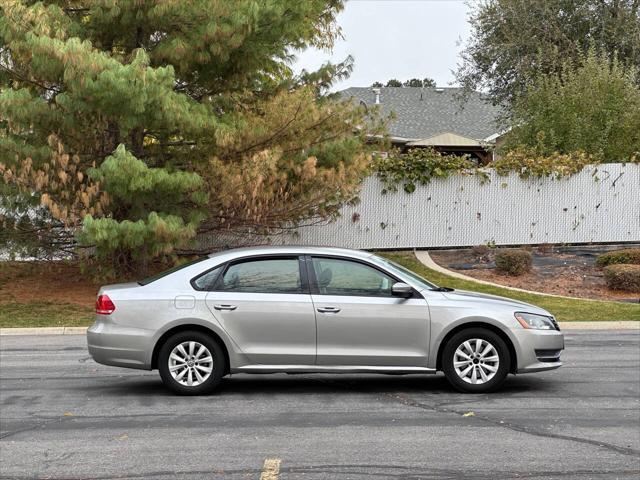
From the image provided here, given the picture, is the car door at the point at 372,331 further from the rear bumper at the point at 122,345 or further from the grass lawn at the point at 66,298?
the grass lawn at the point at 66,298

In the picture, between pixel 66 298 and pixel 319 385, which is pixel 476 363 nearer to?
pixel 319 385

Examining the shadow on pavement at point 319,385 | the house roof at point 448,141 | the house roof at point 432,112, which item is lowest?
the shadow on pavement at point 319,385

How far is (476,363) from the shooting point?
352 inches

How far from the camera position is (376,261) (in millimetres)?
9164

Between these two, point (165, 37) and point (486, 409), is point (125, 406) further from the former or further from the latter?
point (165, 37)

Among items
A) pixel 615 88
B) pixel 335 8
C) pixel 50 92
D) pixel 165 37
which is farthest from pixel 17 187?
pixel 615 88

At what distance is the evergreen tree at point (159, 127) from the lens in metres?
16.9

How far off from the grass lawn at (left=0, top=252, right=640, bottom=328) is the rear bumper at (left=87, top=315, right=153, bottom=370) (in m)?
7.83

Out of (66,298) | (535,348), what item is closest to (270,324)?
(535,348)

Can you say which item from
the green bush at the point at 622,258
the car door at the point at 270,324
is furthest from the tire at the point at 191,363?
the green bush at the point at 622,258

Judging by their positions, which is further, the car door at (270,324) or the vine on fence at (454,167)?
the vine on fence at (454,167)

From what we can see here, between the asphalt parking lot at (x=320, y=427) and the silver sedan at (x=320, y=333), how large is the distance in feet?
1.05

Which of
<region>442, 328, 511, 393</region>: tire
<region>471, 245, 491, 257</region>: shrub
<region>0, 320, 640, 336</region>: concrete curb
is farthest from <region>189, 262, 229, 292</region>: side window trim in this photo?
<region>471, 245, 491, 257</region>: shrub

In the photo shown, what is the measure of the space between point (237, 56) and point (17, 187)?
5.41 metres
